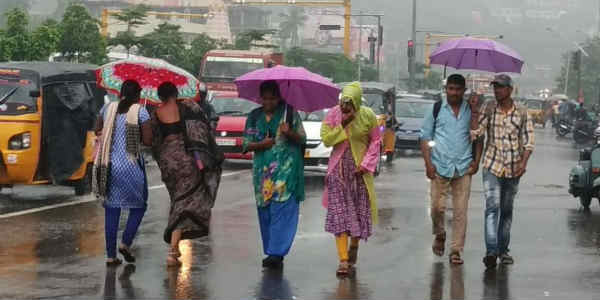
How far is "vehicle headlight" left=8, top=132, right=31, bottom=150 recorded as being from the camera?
16078mm

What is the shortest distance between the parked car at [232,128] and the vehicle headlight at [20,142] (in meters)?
8.05

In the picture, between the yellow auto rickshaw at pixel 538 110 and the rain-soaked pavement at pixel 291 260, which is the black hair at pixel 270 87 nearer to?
the rain-soaked pavement at pixel 291 260

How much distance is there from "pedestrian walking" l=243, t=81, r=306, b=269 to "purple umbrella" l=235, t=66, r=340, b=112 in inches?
3.1

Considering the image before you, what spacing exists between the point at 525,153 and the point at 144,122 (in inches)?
129

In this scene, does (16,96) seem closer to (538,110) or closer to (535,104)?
(538,110)

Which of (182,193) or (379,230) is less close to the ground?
(182,193)

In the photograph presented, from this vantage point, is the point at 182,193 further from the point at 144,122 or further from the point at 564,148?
the point at 564,148

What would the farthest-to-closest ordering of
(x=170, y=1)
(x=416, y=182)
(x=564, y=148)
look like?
(x=170, y=1) → (x=564, y=148) → (x=416, y=182)

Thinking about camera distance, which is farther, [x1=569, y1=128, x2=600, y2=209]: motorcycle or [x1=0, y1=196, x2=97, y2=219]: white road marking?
[x1=569, y1=128, x2=600, y2=209]: motorcycle

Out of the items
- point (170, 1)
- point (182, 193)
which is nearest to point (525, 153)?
point (182, 193)

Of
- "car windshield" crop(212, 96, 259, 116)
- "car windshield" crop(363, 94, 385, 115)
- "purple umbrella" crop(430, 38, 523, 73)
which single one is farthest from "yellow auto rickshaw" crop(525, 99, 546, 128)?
"purple umbrella" crop(430, 38, 523, 73)

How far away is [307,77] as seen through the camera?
11.0 m

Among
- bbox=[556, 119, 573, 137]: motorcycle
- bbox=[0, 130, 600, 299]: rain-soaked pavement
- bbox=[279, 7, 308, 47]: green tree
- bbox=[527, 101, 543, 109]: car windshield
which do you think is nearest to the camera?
bbox=[0, 130, 600, 299]: rain-soaked pavement

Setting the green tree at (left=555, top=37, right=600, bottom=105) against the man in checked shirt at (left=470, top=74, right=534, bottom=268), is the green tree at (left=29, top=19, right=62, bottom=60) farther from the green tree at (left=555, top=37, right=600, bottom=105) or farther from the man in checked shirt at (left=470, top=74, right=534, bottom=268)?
the green tree at (left=555, top=37, right=600, bottom=105)
